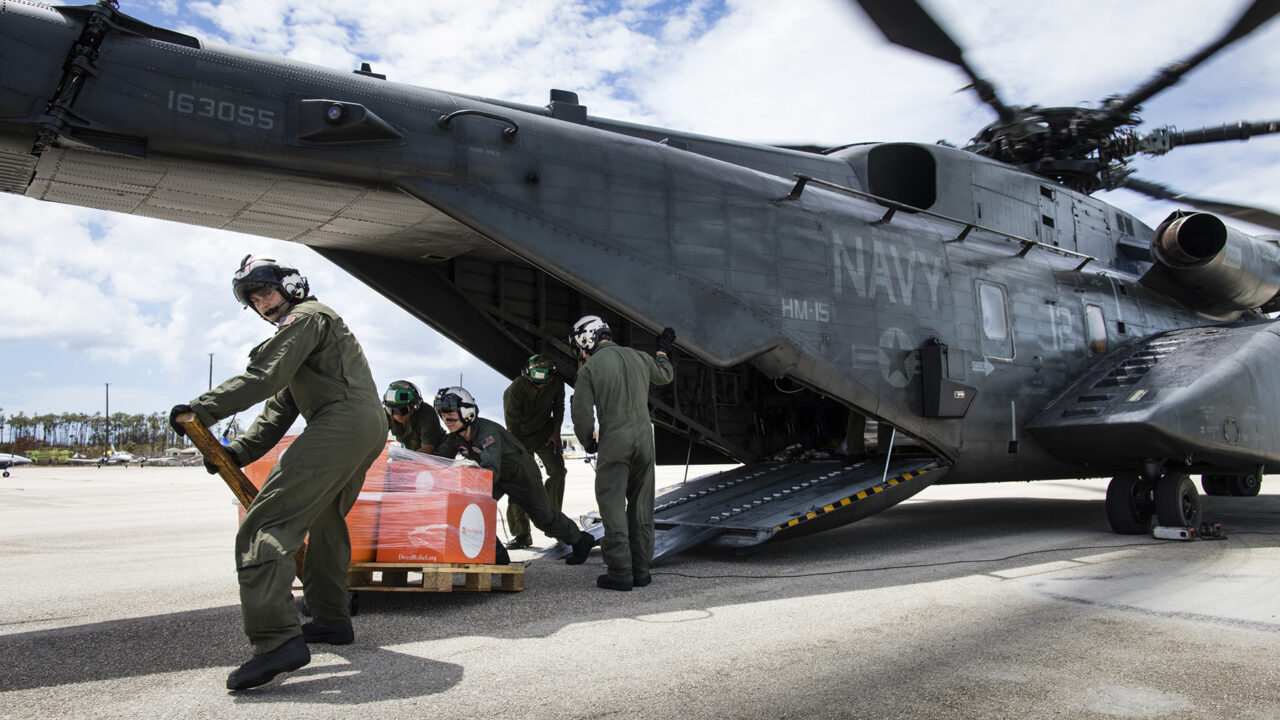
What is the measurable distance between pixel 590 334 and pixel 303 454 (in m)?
2.68

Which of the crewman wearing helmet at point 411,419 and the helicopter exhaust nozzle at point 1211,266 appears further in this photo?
the helicopter exhaust nozzle at point 1211,266

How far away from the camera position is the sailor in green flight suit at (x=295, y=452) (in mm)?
3396

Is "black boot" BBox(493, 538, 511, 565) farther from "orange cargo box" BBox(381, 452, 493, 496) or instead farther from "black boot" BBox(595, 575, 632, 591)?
"black boot" BBox(595, 575, 632, 591)

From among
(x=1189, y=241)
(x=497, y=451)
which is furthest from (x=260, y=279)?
(x=1189, y=241)

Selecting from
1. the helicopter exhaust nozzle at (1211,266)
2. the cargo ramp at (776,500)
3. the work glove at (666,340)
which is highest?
the helicopter exhaust nozzle at (1211,266)

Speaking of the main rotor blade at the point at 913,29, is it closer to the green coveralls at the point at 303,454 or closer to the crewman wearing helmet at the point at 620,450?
the crewman wearing helmet at the point at 620,450

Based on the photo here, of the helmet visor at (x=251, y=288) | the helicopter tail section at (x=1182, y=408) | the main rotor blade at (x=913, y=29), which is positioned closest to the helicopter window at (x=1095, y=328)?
the helicopter tail section at (x=1182, y=408)

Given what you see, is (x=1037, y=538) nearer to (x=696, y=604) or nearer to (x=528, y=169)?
(x=696, y=604)

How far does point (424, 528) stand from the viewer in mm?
4957

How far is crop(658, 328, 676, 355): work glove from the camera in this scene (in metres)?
6.18

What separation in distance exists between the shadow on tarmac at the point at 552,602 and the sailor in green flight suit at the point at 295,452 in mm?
206

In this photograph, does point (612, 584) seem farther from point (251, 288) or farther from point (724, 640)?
point (251, 288)

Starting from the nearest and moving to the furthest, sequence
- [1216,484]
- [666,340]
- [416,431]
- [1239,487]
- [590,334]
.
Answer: [590,334] → [666,340] → [416,431] → [1239,487] → [1216,484]

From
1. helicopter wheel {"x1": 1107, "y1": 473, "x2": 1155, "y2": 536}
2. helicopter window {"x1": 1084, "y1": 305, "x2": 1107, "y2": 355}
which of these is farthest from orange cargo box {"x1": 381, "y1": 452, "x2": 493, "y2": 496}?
helicopter window {"x1": 1084, "y1": 305, "x2": 1107, "y2": 355}
